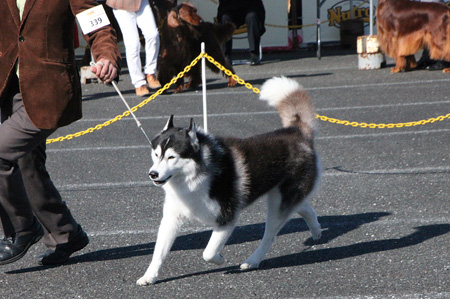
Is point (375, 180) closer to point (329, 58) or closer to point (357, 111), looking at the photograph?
point (357, 111)

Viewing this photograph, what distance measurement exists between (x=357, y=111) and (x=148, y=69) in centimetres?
330

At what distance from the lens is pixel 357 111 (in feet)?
30.3

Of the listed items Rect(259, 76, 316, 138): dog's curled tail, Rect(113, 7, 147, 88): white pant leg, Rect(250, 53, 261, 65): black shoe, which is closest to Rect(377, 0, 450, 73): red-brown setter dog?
Rect(250, 53, 261, 65): black shoe

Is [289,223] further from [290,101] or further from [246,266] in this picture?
[246,266]

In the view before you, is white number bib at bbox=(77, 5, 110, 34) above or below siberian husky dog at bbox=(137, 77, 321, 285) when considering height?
above

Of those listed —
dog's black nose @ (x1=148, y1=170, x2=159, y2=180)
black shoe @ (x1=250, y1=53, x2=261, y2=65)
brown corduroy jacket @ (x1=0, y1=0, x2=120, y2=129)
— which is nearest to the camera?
dog's black nose @ (x1=148, y1=170, x2=159, y2=180)

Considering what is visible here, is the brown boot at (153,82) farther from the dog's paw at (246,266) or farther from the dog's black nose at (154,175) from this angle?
the dog's black nose at (154,175)

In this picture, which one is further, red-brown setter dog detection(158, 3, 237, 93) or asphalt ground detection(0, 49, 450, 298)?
red-brown setter dog detection(158, 3, 237, 93)

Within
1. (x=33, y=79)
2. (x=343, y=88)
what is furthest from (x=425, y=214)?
(x=343, y=88)

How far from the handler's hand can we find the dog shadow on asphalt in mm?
1183

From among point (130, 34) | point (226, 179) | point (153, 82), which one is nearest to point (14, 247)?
point (226, 179)

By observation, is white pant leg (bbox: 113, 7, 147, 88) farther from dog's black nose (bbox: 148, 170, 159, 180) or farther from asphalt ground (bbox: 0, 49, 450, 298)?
dog's black nose (bbox: 148, 170, 159, 180)

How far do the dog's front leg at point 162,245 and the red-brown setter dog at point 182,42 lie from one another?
6.94 metres

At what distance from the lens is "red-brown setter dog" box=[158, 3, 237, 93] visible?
10406 mm
